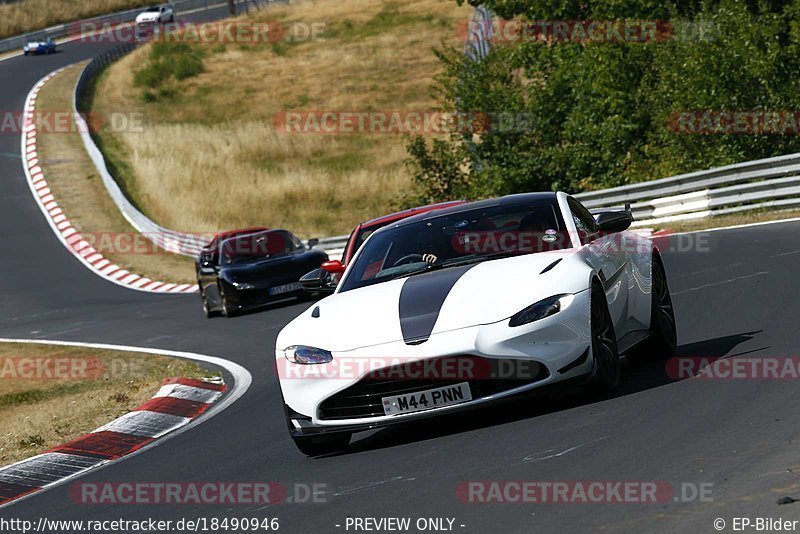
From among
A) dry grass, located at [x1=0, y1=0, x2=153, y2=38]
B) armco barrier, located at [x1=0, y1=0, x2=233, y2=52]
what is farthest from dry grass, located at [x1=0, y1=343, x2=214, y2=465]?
Answer: dry grass, located at [x1=0, y1=0, x2=153, y2=38]

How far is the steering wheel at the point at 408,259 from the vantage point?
336 inches

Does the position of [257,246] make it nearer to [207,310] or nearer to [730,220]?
[207,310]

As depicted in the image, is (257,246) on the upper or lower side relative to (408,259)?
lower

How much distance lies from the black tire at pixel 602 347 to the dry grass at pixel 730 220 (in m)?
12.7

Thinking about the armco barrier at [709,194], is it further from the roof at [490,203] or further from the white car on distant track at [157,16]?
the white car on distant track at [157,16]

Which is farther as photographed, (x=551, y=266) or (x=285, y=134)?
(x=285, y=134)

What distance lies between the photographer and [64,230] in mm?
37719

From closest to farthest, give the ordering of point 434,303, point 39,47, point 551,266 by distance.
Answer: point 434,303 → point 551,266 → point 39,47

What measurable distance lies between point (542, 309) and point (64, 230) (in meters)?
32.1

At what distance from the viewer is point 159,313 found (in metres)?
22.9

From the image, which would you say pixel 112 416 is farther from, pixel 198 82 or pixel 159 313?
pixel 198 82

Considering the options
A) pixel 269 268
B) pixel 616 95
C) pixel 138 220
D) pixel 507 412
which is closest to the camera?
pixel 507 412

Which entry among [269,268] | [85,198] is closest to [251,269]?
[269,268]

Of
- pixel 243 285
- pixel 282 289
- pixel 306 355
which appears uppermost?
pixel 306 355
